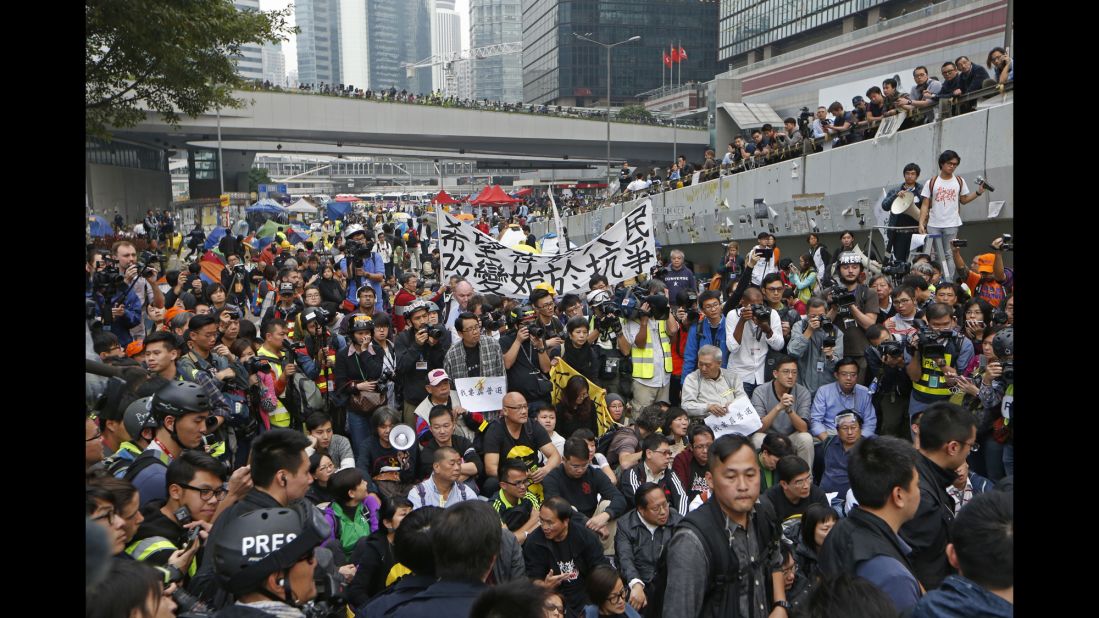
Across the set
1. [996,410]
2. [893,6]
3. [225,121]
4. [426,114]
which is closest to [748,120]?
[893,6]

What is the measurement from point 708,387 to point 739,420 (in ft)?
1.33

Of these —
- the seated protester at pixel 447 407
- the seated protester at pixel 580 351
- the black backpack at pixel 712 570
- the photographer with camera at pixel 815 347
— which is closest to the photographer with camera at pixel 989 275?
the photographer with camera at pixel 815 347

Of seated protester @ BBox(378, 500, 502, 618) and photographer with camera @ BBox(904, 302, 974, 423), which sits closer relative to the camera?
→ seated protester @ BBox(378, 500, 502, 618)

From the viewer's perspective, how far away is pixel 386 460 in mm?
5738

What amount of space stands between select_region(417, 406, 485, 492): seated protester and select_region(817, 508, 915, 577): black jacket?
2.78 metres

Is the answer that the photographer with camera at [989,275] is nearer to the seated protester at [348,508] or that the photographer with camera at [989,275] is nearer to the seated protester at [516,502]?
the seated protester at [516,502]

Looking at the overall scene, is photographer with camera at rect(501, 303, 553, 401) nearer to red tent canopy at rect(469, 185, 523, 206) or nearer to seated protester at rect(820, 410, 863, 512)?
seated protester at rect(820, 410, 863, 512)

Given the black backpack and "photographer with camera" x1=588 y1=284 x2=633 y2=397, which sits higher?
"photographer with camera" x1=588 y1=284 x2=633 y2=397

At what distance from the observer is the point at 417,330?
719cm

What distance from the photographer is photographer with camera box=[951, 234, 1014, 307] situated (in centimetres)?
779

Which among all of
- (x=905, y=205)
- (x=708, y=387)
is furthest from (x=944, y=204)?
(x=708, y=387)

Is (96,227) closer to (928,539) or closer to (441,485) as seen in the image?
→ (441,485)

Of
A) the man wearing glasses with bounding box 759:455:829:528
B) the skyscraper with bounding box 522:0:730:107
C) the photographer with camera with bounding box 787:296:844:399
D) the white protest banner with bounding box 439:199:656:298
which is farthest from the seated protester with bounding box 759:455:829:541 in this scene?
the skyscraper with bounding box 522:0:730:107
